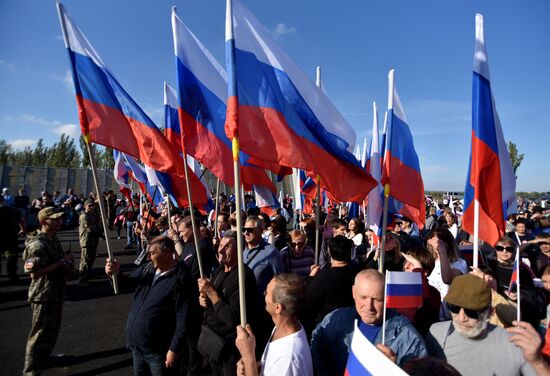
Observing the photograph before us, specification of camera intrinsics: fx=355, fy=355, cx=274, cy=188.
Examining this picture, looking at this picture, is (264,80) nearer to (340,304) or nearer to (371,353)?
(340,304)

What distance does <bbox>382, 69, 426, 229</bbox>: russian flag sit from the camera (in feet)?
13.6

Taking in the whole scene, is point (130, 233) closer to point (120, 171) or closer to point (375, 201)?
point (120, 171)

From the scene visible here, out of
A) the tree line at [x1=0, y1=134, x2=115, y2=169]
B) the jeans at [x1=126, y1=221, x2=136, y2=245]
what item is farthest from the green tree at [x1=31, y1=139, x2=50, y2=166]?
the jeans at [x1=126, y1=221, x2=136, y2=245]

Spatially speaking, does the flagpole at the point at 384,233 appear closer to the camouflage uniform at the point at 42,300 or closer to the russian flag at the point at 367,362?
the russian flag at the point at 367,362

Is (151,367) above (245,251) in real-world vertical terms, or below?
below

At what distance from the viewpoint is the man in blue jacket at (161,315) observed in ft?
10.7

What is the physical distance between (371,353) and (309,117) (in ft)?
8.64

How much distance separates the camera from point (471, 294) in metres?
2.21

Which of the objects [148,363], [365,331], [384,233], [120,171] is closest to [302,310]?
[384,233]

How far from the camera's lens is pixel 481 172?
132 inches

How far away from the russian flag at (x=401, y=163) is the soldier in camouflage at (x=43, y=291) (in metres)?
4.01

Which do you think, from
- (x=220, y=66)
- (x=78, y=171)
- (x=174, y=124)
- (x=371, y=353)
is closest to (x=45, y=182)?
(x=78, y=171)

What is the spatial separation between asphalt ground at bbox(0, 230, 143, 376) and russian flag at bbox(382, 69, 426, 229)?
3.42 m

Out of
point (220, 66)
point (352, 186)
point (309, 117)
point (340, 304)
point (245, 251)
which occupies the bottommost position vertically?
point (340, 304)
